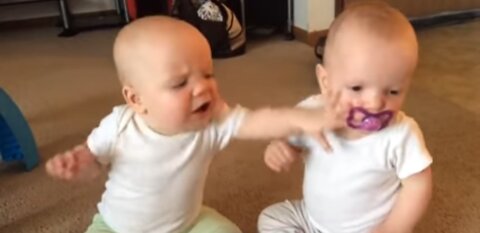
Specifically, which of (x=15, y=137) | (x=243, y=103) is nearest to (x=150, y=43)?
(x=15, y=137)

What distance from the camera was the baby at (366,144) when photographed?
2.38 ft

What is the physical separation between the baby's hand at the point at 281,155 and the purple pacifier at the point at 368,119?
102 mm

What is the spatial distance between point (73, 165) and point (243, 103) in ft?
2.72

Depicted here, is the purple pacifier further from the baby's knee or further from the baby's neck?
the baby's knee

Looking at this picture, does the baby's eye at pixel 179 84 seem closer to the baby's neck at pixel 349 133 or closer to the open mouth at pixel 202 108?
the open mouth at pixel 202 108

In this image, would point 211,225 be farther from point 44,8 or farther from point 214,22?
point 44,8

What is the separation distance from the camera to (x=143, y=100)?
809 millimetres

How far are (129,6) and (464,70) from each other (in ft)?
4.22

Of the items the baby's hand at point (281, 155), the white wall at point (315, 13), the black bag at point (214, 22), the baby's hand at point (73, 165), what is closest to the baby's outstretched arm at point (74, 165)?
the baby's hand at point (73, 165)

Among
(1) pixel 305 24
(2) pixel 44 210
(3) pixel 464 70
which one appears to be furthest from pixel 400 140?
(1) pixel 305 24

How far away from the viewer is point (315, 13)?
2135 mm

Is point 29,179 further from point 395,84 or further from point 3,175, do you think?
point 395,84

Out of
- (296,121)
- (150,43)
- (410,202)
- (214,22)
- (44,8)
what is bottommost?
(44,8)

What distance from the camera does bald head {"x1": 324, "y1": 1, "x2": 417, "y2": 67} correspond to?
0.72 m
